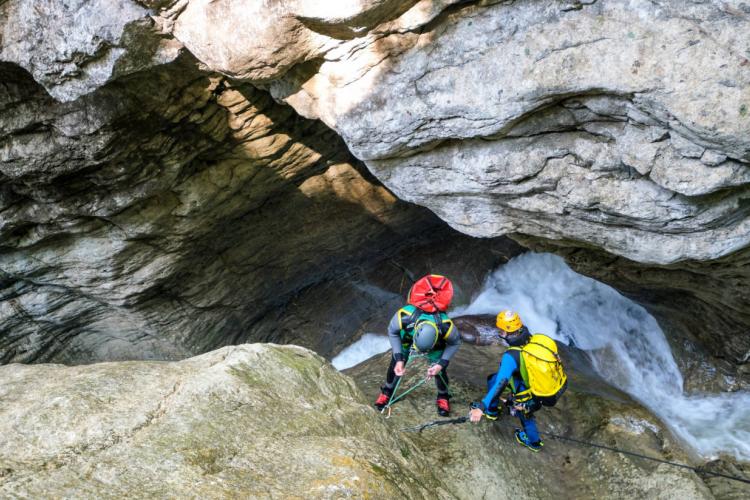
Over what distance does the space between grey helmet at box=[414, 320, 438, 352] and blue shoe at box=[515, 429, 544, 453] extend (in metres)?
2.20

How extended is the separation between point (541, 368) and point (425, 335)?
150cm

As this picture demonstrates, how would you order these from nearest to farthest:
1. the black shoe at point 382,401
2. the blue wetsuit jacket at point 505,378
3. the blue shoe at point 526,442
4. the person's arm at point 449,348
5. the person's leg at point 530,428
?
the blue wetsuit jacket at point 505,378
the person's arm at point 449,348
the person's leg at point 530,428
the blue shoe at point 526,442
the black shoe at point 382,401

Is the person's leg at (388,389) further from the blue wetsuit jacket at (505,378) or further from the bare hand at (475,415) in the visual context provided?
the blue wetsuit jacket at (505,378)

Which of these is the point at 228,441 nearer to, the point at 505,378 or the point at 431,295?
the point at 431,295

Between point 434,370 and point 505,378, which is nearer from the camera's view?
point 505,378

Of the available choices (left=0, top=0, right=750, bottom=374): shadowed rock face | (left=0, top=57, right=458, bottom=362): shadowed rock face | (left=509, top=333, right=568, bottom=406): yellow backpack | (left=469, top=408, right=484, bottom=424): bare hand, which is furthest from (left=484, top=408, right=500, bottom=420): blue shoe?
(left=0, top=57, right=458, bottom=362): shadowed rock face

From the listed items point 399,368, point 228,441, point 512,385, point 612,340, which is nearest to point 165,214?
point 399,368

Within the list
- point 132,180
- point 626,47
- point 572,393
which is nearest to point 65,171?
point 132,180

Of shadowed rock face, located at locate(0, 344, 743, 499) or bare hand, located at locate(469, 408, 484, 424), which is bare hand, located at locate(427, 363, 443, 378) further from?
shadowed rock face, located at locate(0, 344, 743, 499)

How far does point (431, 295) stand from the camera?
650cm

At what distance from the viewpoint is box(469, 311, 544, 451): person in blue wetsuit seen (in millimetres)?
6352

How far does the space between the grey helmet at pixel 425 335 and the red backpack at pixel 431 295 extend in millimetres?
233

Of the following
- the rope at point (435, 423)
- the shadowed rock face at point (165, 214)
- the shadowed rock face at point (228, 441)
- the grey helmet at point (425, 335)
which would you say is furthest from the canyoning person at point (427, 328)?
the shadowed rock face at point (165, 214)

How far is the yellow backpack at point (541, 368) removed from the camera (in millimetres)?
6270
